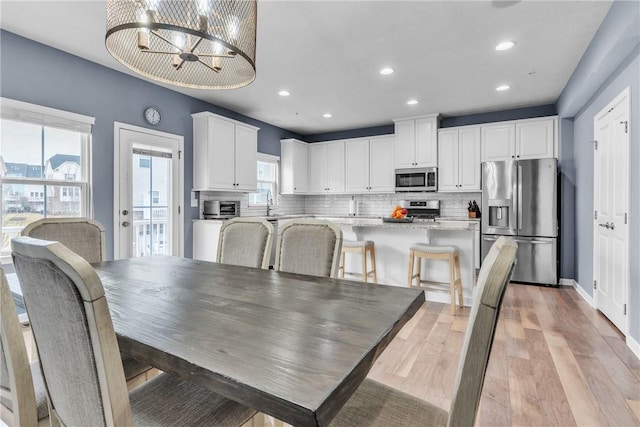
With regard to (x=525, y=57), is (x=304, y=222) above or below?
below

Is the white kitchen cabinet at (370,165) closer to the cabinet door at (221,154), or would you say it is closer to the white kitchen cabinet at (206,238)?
the cabinet door at (221,154)

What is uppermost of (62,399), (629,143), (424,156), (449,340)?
(424,156)

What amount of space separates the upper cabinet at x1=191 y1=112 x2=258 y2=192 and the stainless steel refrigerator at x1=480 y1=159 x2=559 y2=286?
3.53 meters

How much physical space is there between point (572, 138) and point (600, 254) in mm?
1953

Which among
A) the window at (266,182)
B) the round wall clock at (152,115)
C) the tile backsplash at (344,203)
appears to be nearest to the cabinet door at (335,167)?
the tile backsplash at (344,203)

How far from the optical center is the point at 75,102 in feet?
10.6

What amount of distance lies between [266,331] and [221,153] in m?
3.97

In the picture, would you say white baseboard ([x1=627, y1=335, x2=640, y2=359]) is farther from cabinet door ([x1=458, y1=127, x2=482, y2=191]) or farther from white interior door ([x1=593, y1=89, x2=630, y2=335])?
cabinet door ([x1=458, y1=127, x2=482, y2=191])

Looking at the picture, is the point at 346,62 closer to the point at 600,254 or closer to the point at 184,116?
the point at 184,116

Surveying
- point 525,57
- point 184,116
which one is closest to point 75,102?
point 184,116

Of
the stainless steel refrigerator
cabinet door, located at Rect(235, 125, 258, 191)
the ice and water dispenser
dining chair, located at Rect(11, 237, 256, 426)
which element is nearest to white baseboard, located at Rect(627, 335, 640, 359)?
the stainless steel refrigerator

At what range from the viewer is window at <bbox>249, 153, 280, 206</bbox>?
19.2 ft

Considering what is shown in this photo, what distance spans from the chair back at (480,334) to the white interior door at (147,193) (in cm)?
376

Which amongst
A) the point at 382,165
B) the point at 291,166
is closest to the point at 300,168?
the point at 291,166
